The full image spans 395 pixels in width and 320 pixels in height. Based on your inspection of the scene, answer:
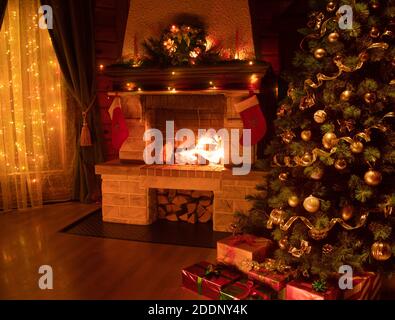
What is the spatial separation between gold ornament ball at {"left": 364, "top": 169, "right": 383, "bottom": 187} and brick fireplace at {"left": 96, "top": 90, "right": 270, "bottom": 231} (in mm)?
1474

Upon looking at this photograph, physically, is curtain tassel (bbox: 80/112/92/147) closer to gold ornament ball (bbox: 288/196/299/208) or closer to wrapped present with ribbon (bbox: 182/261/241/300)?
wrapped present with ribbon (bbox: 182/261/241/300)

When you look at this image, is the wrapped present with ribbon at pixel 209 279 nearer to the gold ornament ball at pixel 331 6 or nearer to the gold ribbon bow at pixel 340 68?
the gold ribbon bow at pixel 340 68

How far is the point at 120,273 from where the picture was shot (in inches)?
107

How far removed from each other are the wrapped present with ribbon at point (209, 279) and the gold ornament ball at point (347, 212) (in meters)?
0.76

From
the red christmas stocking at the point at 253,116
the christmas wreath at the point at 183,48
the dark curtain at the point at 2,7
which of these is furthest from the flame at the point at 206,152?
the dark curtain at the point at 2,7

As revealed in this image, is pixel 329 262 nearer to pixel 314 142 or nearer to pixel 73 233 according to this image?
pixel 314 142

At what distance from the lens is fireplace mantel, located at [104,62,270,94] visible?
341 cm

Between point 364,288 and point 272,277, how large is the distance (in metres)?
0.48

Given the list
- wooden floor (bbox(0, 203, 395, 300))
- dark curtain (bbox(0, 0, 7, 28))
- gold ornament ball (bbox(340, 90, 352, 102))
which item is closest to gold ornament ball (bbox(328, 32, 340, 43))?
gold ornament ball (bbox(340, 90, 352, 102))

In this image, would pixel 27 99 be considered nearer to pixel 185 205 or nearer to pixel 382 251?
pixel 185 205

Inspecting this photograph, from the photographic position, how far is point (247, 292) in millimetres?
2287

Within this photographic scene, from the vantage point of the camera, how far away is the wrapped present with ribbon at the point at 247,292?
2.25 m

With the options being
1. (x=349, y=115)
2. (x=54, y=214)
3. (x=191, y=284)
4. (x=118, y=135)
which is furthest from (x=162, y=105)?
(x=349, y=115)

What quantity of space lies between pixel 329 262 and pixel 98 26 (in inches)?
142
